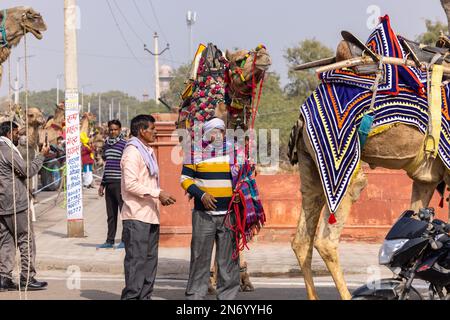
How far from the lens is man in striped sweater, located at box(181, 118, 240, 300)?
8.98 m

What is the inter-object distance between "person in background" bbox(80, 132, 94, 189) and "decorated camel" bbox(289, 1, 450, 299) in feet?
57.4

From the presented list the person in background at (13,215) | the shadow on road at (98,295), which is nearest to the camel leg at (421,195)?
the shadow on road at (98,295)

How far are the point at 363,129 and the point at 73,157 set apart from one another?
8343 mm

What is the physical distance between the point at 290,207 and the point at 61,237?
13.5 feet

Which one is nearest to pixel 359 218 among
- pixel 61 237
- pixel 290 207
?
pixel 290 207

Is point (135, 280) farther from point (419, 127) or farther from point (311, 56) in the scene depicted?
point (311, 56)

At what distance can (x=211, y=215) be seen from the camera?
9016 millimetres

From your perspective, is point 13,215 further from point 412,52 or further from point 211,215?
point 412,52

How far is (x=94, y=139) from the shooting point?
37.1 metres

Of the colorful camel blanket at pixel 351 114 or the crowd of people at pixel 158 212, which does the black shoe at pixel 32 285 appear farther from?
the colorful camel blanket at pixel 351 114

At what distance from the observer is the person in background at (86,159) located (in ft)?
86.5

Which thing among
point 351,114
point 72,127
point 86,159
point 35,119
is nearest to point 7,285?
point 35,119

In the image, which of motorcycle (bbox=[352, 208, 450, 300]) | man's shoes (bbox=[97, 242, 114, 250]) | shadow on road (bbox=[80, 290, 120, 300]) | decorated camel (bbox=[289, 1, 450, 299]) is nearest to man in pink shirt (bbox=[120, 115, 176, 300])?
shadow on road (bbox=[80, 290, 120, 300])
